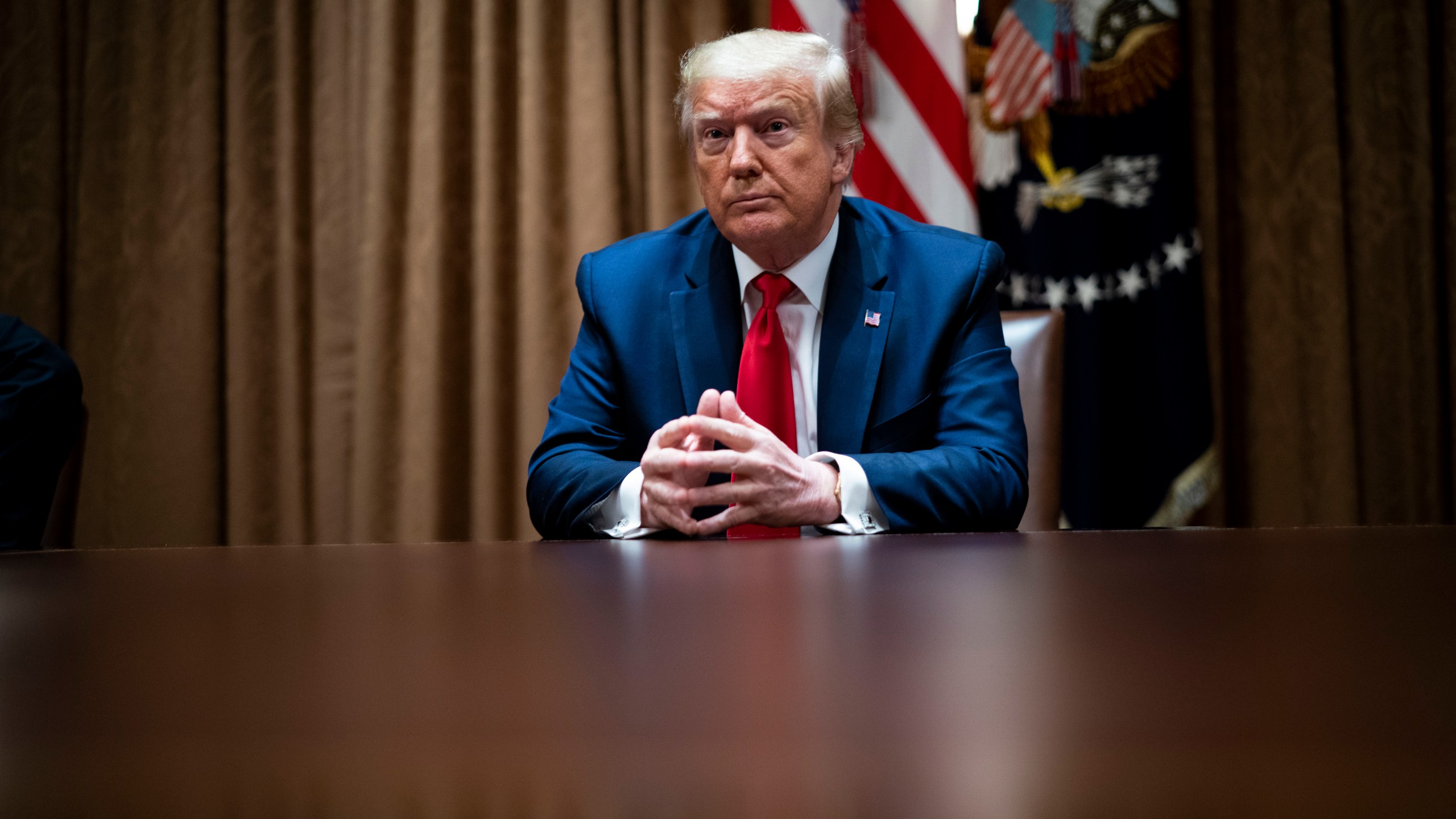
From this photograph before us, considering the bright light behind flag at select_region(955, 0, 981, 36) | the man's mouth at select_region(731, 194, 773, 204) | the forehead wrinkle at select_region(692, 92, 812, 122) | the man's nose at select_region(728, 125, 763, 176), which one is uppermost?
the bright light behind flag at select_region(955, 0, 981, 36)

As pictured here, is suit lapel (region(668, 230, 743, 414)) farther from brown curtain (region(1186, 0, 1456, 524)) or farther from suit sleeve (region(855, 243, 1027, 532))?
brown curtain (region(1186, 0, 1456, 524))

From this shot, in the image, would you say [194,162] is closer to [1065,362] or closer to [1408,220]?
[1065,362]

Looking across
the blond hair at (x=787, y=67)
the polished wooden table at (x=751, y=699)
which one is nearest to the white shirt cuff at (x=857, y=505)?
the blond hair at (x=787, y=67)

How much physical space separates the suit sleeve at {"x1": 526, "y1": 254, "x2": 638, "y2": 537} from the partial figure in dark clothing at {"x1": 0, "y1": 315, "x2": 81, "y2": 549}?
3.61 ft

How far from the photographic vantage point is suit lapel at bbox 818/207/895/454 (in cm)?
132

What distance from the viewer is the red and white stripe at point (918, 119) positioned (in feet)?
6.61

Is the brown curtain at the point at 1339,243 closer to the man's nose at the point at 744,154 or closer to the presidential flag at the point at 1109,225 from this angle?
the presidential flag at the point at 1109,225

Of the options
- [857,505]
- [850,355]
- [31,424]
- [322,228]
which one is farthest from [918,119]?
[31,424]

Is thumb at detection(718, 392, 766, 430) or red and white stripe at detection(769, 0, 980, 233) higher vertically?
red and white stripe at detection(769, 0, 980, 233)

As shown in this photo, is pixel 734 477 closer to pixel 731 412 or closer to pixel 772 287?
pixel 731 412

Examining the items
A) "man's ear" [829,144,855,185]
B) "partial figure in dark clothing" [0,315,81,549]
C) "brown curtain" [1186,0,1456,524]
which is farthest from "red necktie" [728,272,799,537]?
"partial figure in dark clothing" [0,315,81,549]

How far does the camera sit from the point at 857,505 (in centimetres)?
113

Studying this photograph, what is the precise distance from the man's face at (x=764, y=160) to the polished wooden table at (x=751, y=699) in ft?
3.72

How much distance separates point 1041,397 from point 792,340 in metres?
0.42
